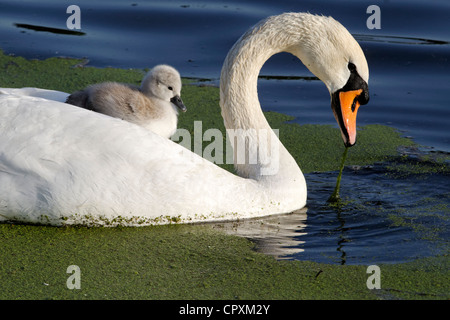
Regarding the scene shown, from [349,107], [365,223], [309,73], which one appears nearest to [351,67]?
[349,107]

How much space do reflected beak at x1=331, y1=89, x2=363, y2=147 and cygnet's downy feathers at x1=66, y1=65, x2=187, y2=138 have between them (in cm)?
150

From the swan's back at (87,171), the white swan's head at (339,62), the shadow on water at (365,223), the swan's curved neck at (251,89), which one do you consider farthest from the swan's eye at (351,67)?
the swan's back at (87,171)

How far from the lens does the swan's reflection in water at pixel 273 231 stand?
4723 mm

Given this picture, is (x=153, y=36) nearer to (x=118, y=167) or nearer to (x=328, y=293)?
(x=118, y=167)

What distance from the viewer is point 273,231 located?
5.05 meters

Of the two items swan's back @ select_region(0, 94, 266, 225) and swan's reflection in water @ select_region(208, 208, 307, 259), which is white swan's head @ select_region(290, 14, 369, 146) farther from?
swan's back @ select_region(0, 94, 266, 225)

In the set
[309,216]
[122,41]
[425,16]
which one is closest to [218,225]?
[309,216]

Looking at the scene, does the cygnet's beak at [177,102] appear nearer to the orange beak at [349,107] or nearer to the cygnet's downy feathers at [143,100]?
the cygnet's downy feathers at [143,100]

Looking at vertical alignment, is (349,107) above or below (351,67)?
below

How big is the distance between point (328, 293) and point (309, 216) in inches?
52.3

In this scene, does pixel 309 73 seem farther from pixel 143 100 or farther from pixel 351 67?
pixel 351 67

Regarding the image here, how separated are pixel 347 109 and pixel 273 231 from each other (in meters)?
1.09

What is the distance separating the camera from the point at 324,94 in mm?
8883

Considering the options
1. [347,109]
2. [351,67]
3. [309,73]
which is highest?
[309,73]
